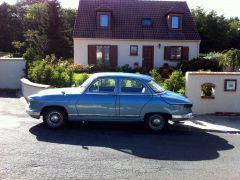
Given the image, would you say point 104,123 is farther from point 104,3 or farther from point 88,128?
point 104,3

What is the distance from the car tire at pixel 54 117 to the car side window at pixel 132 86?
1.90 metres

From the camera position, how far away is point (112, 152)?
7828 millimetres

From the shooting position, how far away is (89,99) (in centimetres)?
962

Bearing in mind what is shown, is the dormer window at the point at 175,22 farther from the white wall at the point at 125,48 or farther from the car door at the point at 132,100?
the car door at the point at 132,100

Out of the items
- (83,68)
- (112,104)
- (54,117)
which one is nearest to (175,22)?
(83,68)

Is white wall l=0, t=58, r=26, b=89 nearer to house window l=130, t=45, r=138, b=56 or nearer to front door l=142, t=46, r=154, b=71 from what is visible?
house window l=130, t=45, r=138, b=56

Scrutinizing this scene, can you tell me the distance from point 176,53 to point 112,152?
22.5 meters

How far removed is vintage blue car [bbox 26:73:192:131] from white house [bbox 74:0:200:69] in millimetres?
18846

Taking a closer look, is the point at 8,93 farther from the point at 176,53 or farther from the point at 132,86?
the point at 176,53

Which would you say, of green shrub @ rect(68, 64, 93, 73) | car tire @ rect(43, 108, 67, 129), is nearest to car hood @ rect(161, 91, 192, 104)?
car tire @ rect(43, 108, 67, 129)

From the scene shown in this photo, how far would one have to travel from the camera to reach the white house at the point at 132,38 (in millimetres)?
28562

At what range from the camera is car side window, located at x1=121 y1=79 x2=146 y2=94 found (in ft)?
32.4

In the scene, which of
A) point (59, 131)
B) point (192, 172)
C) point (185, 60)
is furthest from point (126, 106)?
point (185, 60)

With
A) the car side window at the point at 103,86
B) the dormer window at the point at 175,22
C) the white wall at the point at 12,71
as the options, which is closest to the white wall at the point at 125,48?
the dormer window at the point at 175,22
